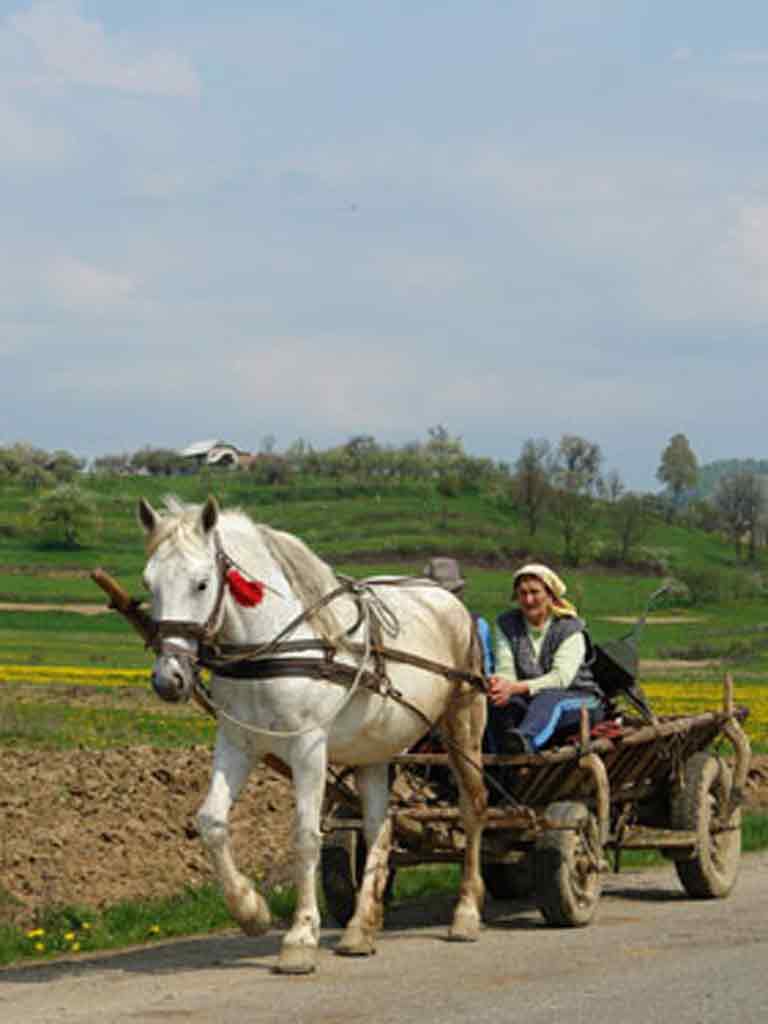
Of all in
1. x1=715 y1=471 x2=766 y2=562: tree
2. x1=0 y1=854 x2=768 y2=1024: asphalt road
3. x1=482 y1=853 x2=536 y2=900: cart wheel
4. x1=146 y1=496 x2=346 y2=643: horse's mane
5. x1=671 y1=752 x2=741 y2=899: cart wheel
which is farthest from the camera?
x1=715 y1=471 x2=766 y2=562: tree

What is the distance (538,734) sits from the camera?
443 inches

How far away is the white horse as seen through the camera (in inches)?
348

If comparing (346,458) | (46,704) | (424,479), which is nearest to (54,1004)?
(46,704)

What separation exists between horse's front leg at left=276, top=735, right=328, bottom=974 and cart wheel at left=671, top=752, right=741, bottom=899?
3.78 m

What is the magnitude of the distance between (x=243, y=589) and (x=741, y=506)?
13373 centimetres

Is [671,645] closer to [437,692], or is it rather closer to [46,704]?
[46,704]

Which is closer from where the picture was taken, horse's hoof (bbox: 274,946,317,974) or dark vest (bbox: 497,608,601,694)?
horse's hoof (bbox: 274,946,317,974)

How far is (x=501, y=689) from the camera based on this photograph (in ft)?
36.8

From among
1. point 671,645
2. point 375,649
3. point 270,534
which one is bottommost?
point 671,645

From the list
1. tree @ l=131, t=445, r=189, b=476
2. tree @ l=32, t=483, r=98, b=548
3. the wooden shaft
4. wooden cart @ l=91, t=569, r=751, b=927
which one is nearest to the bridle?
the wooden shaft

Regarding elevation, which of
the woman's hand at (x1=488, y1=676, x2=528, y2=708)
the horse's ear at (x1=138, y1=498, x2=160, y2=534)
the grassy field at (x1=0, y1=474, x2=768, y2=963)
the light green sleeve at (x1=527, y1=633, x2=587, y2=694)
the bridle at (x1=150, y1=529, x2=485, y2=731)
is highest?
the horse's ear at (x1=138, y1=498, x2=160, y2=534)

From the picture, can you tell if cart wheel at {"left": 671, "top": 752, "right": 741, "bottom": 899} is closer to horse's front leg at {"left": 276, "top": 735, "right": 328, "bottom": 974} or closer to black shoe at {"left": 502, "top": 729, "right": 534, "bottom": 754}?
black shoe at {"left": 502, "top": 729, "right": 534, "bottom": 754}

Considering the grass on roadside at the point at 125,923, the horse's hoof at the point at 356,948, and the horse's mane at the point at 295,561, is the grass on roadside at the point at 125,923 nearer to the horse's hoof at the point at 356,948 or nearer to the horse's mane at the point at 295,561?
the horse's hoof at the point at 356,948

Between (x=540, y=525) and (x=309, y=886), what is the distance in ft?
367
